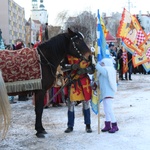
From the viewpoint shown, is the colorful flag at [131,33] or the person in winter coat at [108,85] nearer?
the person in winter coat at [108,85]

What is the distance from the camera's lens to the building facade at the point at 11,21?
313 feet

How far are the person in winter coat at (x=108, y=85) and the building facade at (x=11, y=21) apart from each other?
267 ft

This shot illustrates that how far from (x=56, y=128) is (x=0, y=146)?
4.65 ft

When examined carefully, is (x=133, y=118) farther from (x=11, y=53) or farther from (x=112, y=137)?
(x=11, y=53)

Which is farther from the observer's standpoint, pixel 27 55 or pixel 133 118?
pixel 133 118

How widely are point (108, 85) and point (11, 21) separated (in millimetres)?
101201

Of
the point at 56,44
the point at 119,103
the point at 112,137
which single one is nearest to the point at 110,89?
the point at 112,137

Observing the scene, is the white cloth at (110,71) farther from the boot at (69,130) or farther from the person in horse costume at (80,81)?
the boot at (69,130)

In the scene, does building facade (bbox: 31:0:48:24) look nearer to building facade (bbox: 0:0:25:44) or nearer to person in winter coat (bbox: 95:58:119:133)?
building facade (bbox: 0:0:25:44)

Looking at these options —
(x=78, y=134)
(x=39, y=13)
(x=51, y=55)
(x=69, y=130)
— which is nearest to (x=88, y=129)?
(x=78, y=134)

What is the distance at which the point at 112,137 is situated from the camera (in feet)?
18.3

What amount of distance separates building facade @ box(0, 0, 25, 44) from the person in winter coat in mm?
81497

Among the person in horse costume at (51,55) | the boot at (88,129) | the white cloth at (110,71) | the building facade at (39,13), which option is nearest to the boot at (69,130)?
the boot at (88,129)

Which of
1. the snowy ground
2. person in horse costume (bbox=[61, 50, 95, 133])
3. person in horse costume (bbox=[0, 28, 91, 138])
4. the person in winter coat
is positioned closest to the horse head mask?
person in horse costume (bbox=[0, 28, 91, 138])
